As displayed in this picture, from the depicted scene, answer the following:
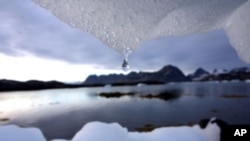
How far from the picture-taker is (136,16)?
1174 millimetres

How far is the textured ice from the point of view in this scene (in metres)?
1.07

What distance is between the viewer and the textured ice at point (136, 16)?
42.3 inches

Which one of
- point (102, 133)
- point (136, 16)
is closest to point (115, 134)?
point (102, 133)

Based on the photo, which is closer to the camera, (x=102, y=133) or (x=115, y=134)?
(x=102, y=133)

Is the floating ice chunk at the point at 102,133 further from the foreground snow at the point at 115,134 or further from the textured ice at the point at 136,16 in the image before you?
the textured ice at the point at 136,16

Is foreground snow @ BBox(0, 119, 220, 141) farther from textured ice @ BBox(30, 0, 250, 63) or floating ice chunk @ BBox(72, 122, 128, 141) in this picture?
textured ice @ BBox(30, 0, 250, 63)

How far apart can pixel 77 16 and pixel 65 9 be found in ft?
0.18

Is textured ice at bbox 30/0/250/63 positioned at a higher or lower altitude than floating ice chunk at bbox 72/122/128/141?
higher

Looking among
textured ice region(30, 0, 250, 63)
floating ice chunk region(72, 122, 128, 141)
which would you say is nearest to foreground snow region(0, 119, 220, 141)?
floating ice chunk region(72, 122, 128, 141)

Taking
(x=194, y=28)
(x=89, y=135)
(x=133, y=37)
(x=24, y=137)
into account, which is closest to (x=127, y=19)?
(x=133, y=37)

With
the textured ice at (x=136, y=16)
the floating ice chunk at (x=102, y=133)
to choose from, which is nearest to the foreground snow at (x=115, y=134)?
the floating ice chunk at (x=102, y=133)

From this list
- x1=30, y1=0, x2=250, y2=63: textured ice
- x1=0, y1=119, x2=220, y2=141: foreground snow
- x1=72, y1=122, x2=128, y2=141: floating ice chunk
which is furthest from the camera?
x1=0, y1=119, x2=220, y2=141: foreground snow

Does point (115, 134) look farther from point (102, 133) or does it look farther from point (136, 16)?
point (136, 16)

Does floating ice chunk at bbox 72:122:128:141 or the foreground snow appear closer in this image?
floating ice chunk at bbox 72:122:128:141
